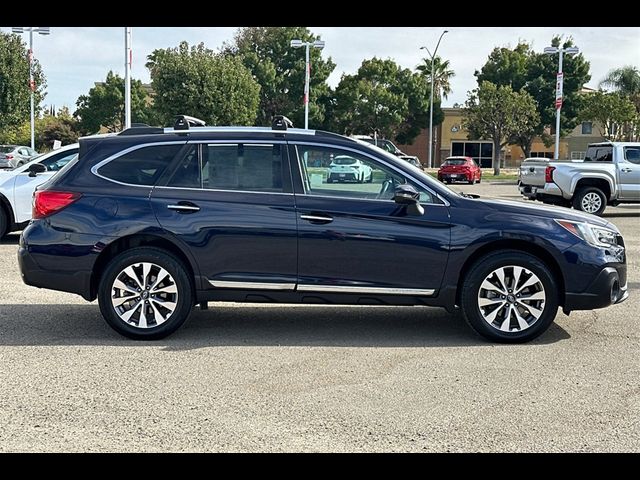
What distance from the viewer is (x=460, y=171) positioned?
122 ft

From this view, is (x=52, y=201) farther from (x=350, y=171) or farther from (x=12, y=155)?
(x=12, y=155)

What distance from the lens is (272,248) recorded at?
20.2 ft

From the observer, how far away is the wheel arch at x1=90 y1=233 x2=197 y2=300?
6.20m

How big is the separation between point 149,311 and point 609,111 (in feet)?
152

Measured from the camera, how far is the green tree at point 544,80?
58156 millimetres

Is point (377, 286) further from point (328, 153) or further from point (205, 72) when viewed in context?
point (205, 72)

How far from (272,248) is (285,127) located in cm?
116

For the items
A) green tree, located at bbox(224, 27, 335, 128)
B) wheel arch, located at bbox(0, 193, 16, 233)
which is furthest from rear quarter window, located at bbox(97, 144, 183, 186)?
green tree, located at bbox(224, 27, 335, 128)

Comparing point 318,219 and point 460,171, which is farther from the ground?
point 460,171

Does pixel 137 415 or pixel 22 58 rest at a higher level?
pixel 22 58

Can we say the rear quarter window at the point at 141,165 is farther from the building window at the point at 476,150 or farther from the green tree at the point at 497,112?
the building window at the point at 476,150

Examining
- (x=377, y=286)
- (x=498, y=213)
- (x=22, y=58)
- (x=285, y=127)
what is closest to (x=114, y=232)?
(x=285, y=127)

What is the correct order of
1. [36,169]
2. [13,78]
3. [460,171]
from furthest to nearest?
[13,78]
[460,171]
[36,169]

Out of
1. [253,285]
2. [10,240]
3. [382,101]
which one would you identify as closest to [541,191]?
[10,240]
